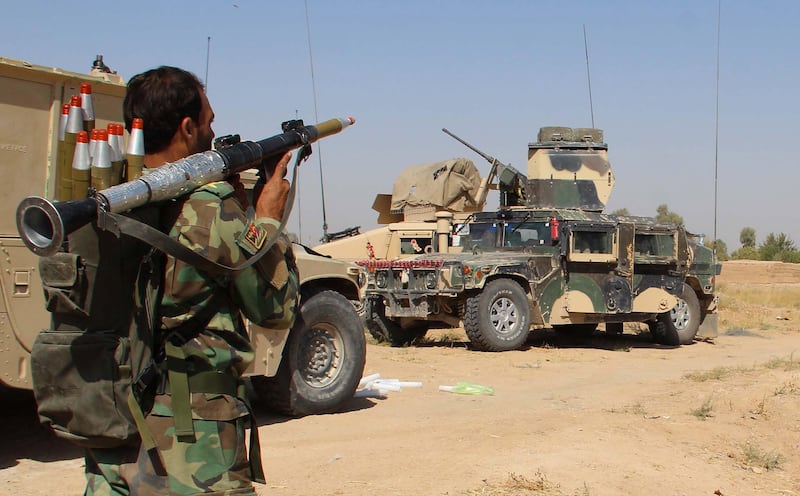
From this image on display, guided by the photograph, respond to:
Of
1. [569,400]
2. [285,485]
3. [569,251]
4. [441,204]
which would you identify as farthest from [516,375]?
[441,204]

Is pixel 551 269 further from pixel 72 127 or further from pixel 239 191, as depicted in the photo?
pixel 72 127

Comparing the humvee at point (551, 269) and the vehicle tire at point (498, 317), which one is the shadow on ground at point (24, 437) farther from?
the vehicle tire at point (498, 317)

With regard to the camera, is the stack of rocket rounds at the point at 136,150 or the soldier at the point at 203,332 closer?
the soldier at the point at 203,332

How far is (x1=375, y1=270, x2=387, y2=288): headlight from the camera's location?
1158cm

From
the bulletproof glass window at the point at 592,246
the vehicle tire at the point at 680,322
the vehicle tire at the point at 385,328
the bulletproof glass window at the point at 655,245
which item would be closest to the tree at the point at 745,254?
the vehicle tire at the point at 680,322

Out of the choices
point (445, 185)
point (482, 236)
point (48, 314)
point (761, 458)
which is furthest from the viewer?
point (445, 185)

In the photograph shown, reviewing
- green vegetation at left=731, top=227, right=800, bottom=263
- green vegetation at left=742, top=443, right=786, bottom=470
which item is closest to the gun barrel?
green vegetation at left=742, top=443, right=786, bottom=470

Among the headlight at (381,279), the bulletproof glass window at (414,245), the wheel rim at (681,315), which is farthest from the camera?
the bulletproof glass window at (414,245)

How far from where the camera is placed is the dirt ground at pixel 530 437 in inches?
191

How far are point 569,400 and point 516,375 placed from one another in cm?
159

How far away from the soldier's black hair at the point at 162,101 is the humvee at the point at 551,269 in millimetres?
8694

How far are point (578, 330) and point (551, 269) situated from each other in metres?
2.26

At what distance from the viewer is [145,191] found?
2135mm

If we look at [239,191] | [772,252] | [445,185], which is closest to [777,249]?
[772,252]
